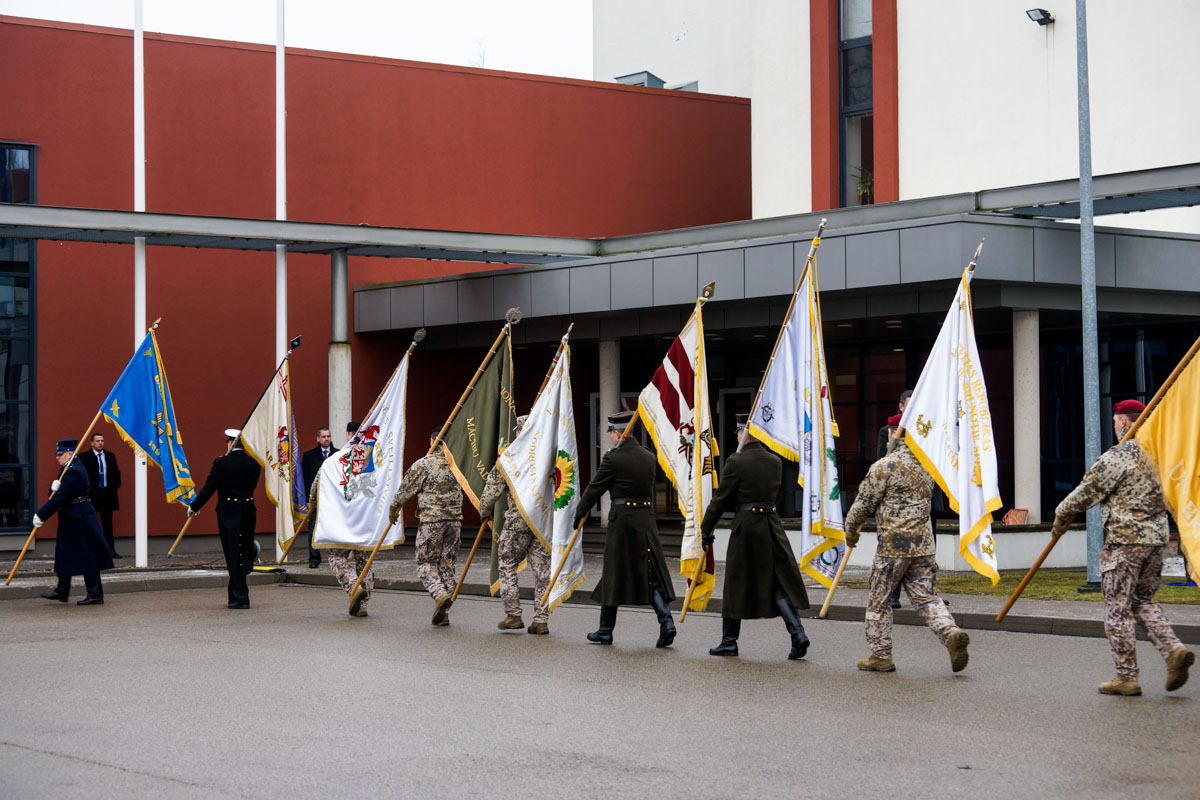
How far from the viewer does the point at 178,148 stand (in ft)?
83.5

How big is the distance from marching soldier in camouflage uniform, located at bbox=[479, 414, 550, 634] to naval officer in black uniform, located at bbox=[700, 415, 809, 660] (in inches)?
95.9

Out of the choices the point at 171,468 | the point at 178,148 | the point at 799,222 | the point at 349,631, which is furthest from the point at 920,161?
the point at 349,631

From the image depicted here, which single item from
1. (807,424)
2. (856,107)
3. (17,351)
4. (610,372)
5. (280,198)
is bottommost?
(807,424)

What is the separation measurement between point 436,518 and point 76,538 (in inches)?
190

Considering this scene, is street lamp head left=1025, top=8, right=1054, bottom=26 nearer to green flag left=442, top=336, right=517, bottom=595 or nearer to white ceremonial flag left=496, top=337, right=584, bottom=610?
green flag left=442, top=336, right=517, bottom=595

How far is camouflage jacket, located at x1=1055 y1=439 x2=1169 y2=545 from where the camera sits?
9602 mm

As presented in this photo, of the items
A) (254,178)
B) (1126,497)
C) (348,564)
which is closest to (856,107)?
(254,178)

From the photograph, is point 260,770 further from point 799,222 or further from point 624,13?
point 624,13

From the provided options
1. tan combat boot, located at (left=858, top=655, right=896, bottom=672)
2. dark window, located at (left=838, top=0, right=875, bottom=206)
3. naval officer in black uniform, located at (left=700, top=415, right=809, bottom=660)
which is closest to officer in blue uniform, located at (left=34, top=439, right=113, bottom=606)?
naval officer in black uniform, located at (left=700, top=415, right=809, bottom=660)

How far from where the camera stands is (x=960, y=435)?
12.1 metres

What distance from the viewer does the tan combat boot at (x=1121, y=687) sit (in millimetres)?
9391

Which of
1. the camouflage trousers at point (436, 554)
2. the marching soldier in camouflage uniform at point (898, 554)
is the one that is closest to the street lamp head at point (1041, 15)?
the camouflage trousers at point (436, 554)

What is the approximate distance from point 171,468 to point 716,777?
1365 centimetres

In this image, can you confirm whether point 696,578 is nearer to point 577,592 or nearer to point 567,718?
point 567,718
